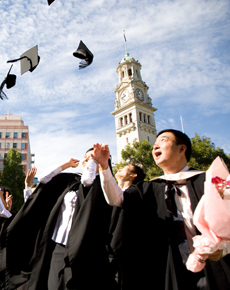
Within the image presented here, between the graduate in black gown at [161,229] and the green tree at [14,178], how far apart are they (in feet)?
85.9

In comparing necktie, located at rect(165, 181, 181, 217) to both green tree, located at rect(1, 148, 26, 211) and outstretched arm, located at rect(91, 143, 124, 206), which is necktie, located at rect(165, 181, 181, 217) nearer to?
outstretched arm, located at rect(91, 143, 124, 206)

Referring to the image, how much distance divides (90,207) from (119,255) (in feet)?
1.83

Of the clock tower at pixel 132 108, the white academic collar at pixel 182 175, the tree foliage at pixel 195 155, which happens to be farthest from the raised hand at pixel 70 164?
the clock tower at pixel 132 108

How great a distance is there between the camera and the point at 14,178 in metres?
26.5

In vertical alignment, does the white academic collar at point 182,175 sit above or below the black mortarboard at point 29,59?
below

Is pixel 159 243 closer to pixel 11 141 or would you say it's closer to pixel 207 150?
pixel 207 150

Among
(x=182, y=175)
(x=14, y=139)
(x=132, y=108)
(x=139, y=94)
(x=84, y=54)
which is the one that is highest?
(x=139, y=94)

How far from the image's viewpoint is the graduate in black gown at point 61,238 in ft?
7.09

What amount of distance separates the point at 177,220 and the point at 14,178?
2767cm

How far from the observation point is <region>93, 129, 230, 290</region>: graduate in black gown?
181 centimetres

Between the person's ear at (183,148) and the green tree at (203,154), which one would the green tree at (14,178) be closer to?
the green tree at (203,154)

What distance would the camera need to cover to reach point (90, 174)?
2.43 meters

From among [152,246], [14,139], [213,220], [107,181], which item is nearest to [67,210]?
[107,181]

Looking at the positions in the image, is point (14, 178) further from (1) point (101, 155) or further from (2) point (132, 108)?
(1) point (101, 155)
